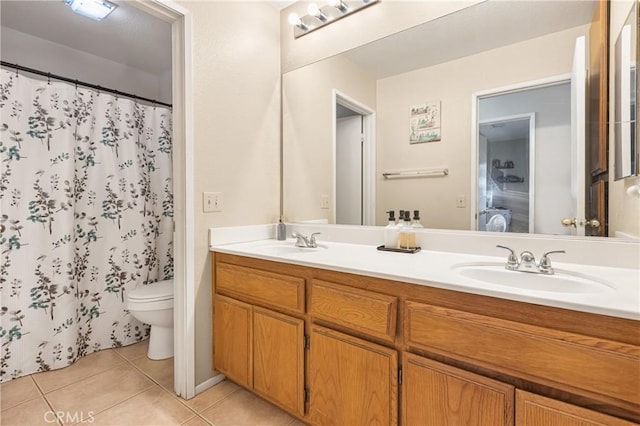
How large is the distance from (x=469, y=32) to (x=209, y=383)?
2269 millimetres

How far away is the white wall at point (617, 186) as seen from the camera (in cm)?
108

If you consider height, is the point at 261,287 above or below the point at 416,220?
below

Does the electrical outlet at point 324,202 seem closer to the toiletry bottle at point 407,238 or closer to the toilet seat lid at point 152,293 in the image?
the toiletry bottle at point 407,238

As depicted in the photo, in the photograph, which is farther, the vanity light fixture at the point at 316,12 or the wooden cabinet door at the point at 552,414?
the vanity light fixture at the point at 316,12

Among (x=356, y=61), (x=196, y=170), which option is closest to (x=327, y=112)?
(x=356, y=61)

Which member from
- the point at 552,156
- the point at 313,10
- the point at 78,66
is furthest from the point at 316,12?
the point at 78,66

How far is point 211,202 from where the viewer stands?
1749 millimetres

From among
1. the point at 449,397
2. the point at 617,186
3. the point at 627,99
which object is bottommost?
the point at 449,397

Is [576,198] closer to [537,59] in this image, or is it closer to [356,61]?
[537,59]

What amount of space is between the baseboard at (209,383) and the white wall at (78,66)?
2.63 metres

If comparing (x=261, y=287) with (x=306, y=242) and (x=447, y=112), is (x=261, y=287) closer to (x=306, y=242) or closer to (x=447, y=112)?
(x=306, y=242)

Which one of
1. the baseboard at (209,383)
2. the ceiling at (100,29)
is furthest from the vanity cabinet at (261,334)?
the ceiling at (100,29)

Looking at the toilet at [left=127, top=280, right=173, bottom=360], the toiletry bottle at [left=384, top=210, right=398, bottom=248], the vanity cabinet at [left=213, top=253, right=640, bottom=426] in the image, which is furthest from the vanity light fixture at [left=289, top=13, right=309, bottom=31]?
the toilet at [left=127, top=280, right=173, bottom=360]

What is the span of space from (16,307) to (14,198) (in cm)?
65
